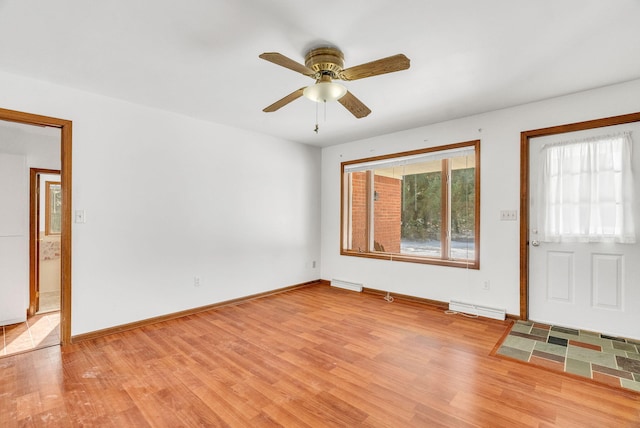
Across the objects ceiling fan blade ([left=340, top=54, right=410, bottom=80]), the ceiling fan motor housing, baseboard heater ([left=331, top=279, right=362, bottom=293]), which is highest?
the ceiling fan motor housing

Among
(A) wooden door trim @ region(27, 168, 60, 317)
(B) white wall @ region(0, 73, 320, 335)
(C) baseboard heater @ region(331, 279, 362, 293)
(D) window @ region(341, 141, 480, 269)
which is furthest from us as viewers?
(C) baseboard heater @ region(331, 279, 362, 293)

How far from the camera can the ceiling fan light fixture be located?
7.12ft

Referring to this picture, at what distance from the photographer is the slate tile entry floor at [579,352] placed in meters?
2.23

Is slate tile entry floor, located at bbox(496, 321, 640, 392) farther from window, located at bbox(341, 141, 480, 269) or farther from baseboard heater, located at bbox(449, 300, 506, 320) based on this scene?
window, located at bbox(341, 141, 480, 269)

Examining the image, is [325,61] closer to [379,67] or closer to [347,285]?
[379,67]

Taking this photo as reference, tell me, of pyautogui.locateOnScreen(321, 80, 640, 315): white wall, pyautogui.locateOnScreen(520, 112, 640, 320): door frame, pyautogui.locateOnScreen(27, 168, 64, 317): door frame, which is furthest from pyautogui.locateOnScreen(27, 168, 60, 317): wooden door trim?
pyautogui.locateOnScreen(520, 112, 640, 320): door frame

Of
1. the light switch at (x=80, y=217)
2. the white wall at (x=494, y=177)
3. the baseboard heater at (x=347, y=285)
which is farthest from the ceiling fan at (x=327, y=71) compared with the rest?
the baseboard heater at (x=347, y=285)

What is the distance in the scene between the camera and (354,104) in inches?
96.6

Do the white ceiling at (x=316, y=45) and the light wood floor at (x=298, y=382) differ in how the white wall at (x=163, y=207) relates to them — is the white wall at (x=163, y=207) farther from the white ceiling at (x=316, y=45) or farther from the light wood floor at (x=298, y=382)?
the light wood floor at (x=298, y=382)

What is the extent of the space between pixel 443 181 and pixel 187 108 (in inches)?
130

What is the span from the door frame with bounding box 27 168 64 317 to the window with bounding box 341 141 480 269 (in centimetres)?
415

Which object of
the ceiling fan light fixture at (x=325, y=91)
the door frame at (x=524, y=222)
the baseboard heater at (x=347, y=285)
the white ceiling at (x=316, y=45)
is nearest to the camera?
the white ceiling at (x=316, y=45)

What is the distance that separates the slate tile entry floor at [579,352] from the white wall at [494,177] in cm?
49

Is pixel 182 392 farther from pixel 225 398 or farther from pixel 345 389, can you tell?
pixel 345 389
